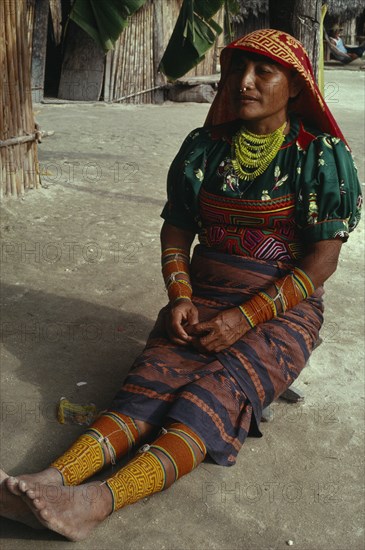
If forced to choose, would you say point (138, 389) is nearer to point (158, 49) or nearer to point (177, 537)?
point (177, 537)

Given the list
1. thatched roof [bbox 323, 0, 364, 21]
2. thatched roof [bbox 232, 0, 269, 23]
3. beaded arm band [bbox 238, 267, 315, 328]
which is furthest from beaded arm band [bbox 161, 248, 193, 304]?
thatched roof [bbox 323, 0, 364, 21]

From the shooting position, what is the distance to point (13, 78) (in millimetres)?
5484

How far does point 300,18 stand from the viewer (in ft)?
14.0

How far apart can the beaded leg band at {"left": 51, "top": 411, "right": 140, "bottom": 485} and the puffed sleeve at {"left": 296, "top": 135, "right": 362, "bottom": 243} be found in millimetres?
1029

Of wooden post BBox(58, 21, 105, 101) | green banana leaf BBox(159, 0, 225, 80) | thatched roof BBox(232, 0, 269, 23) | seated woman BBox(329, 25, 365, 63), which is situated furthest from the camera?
seated woman BBox(329, 25, 365, 63)

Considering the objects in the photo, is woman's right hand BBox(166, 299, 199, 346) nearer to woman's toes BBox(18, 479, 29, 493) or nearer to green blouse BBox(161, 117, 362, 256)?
green blouse BBox(161, 117, 362, 256)

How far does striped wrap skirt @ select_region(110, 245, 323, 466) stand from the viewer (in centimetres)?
253

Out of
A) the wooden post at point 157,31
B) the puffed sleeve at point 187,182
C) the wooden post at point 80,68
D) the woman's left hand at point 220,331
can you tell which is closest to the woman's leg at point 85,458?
the woman's left hand at point 220,331

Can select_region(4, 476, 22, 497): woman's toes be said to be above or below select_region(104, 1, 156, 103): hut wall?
below

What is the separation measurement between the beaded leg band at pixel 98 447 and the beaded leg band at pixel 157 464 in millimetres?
118

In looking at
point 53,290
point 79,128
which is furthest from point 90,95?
point 53,290

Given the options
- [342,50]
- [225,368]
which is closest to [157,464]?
[225,368]

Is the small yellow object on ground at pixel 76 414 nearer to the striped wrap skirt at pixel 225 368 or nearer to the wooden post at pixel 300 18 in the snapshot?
the striped wrap skirt at pixel 225 368

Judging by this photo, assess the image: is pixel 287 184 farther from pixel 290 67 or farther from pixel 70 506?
pixel 70 506
